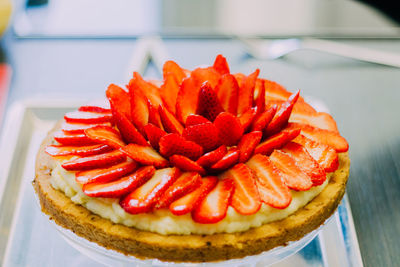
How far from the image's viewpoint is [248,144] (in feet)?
4.55

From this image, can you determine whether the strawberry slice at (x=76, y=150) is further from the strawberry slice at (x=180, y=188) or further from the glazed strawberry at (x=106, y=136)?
the strawberry slice at (x=180, y=188)

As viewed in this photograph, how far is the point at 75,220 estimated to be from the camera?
134 cm

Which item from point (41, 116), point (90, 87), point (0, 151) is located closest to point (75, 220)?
point (0, 151)

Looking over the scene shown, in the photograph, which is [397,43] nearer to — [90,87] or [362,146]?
[362,146]

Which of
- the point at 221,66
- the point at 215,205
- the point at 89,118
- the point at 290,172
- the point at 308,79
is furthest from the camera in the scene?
the point at 308,79

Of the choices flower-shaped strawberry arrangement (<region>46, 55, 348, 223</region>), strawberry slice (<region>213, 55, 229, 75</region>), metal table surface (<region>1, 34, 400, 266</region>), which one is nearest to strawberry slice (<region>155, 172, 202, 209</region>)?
flower-shaped strawberry arrangement (<region>46, 55, 348, 223</region>)

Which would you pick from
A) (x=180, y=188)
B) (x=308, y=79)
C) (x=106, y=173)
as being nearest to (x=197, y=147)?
(x=180, y=188)

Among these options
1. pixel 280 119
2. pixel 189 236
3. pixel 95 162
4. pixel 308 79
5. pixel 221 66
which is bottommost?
pixel 189 236

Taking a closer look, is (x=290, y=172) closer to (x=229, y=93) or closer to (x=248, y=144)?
(x=248, y=144)

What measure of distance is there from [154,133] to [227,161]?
0.72ft

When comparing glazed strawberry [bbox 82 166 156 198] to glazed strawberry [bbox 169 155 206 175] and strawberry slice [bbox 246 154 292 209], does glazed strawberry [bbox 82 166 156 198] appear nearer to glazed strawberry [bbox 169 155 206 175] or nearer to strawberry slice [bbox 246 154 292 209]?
glazed strawberry [bbox 169 155 206 175]

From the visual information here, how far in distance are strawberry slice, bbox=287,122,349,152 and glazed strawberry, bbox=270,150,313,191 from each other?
0.16 m

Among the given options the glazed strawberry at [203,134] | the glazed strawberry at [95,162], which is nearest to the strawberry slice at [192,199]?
the glazed strawberry at [203,134]

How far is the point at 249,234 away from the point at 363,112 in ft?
4.21
